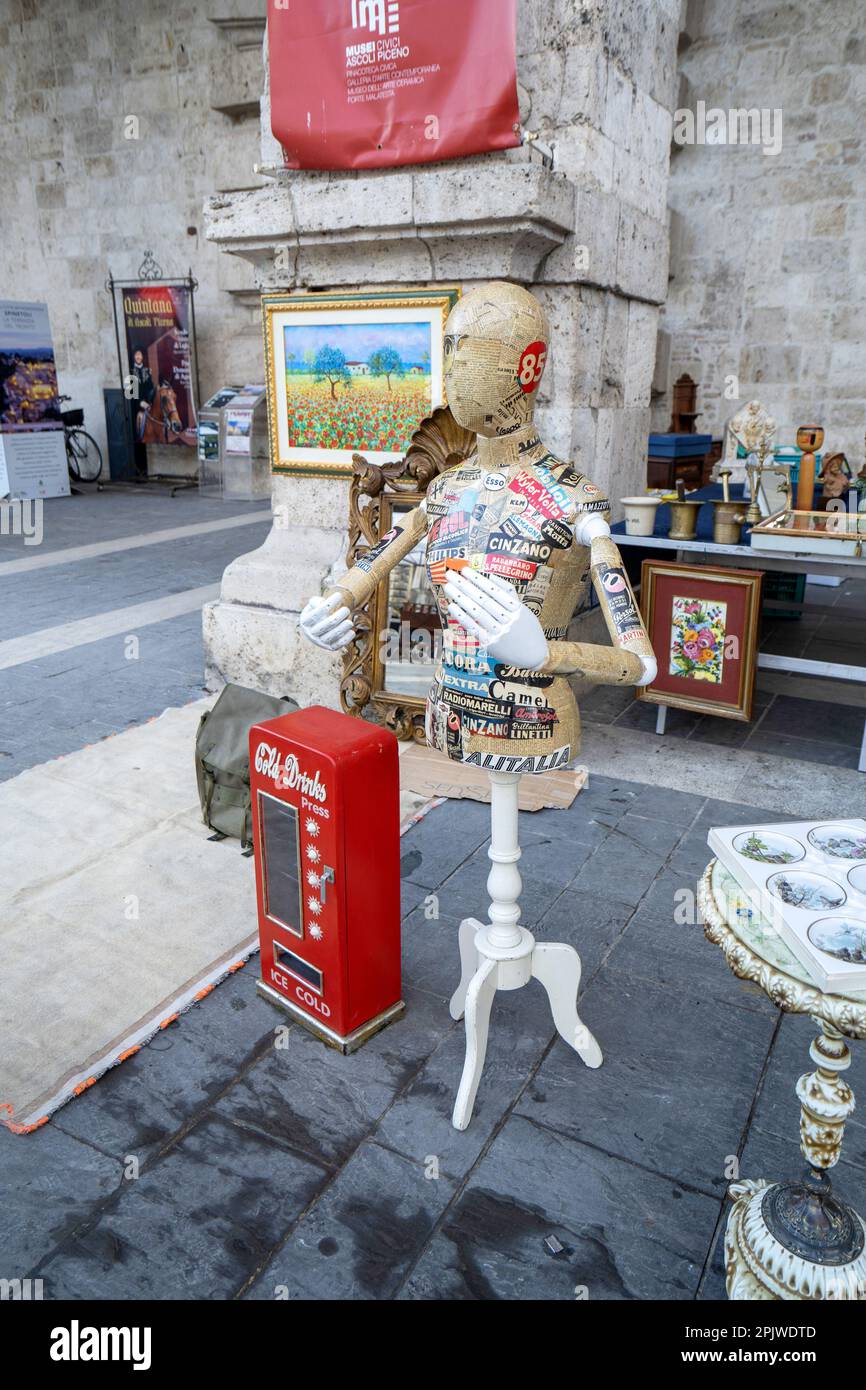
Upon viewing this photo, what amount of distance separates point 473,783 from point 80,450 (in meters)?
12.3

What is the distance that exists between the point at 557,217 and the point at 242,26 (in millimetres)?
10413

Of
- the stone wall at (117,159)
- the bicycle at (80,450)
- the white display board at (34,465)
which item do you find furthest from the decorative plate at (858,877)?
the bicycle at (80,450)

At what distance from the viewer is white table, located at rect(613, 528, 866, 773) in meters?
4.12

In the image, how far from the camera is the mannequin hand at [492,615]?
166 centimetres

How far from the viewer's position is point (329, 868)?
2391 mm

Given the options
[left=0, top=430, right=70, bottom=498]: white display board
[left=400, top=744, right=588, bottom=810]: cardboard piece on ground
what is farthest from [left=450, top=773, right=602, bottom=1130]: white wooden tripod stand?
[left=0, top=430, right=70, bottom=498]: white display board

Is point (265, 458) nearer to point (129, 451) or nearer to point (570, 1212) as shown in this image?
point (129, 451)

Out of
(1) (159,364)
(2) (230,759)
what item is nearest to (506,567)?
(2) (230,759)

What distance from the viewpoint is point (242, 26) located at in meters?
11.6

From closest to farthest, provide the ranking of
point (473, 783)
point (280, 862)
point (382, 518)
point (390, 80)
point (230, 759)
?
point (280, 862) < point (230, 759) < point (390, 80) < point (473, 783) < point (382, 518)

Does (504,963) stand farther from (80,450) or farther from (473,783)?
(80,450)

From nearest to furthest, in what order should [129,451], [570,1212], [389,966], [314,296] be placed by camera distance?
[570,1212], [389,966], [314,296], [129,451]

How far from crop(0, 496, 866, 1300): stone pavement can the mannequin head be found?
1.31 m

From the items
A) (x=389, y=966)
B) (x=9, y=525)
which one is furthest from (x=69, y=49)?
(x=389, y=966)
